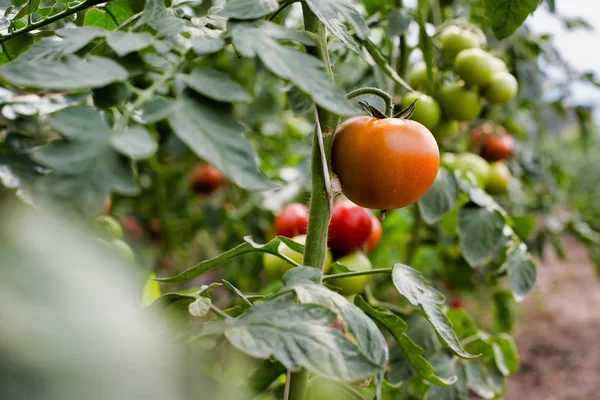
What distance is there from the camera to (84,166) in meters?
0.31

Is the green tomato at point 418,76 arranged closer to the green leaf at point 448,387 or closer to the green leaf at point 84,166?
the green leaf at point 448,387

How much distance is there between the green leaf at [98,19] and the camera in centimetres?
63

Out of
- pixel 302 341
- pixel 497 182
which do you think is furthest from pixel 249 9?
pixel 497 182

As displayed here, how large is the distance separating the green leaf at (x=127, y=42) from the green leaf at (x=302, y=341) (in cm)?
22

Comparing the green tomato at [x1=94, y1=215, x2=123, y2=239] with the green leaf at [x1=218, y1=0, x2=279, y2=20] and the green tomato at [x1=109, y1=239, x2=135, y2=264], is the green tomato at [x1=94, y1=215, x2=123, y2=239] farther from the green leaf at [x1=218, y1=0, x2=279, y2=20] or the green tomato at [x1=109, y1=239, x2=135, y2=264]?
the green leaf at [x1=218, y1=0, x2=279, y2=20]

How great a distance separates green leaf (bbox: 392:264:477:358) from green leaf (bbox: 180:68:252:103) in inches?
9.9

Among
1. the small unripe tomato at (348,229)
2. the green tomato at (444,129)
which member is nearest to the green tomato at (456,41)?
the green tomato at (444,129)

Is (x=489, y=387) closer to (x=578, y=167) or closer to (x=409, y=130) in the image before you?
(x=409, y=130)

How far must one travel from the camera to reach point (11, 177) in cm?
50

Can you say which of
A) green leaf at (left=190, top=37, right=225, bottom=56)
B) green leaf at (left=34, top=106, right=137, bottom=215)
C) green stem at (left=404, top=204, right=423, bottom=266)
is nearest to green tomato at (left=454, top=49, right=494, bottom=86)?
green stem at (left=404, top=204, right=423, bottom=266)

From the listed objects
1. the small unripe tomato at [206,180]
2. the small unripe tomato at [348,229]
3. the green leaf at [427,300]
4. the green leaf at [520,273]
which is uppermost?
the green leaf at [427,300]

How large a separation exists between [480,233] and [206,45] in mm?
564

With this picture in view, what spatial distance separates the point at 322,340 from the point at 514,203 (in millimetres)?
1575

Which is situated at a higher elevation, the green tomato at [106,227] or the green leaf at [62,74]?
the green leaf at [62,74]
